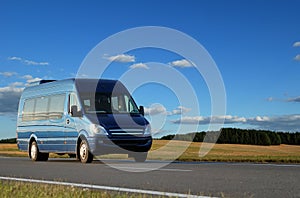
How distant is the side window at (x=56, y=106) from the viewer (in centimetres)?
1675

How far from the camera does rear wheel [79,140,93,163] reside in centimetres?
1521

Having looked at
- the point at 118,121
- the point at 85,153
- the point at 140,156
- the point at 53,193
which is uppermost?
the point at 118,121

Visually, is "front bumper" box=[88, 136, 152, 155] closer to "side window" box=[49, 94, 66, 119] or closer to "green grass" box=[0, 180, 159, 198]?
"side window" box=[49, 94, 66, 119]

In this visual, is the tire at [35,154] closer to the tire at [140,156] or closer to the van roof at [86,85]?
the van roof at [86,85]

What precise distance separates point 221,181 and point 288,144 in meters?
45.4

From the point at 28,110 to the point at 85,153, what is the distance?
16.4 ft

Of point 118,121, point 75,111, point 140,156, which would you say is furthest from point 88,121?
point 140,156

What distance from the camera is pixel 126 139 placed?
50.1 ft

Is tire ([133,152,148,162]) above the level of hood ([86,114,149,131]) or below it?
below

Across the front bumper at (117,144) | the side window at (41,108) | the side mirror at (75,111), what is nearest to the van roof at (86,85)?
the side window at (41,108)

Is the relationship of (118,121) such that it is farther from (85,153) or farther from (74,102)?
(74,102)

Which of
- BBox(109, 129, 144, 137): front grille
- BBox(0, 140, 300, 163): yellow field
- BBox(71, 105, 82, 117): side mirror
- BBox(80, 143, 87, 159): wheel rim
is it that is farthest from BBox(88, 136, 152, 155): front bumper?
BBox(0, 140, 300, 163): yellow field

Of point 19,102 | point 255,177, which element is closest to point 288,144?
point 19,102

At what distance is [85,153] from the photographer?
1537cm
